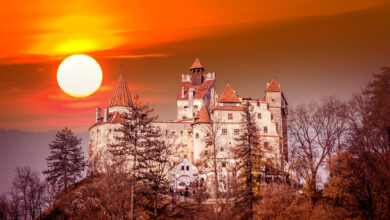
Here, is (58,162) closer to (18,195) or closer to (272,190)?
(18,195)

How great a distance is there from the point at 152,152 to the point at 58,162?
693 inches

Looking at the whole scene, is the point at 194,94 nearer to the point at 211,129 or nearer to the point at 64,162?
the point at 211,129

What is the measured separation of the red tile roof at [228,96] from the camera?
70.7m

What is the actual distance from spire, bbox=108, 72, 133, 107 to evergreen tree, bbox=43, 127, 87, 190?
606 inches

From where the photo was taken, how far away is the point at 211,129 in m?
69.4

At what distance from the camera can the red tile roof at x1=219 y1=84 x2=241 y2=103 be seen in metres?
70.7

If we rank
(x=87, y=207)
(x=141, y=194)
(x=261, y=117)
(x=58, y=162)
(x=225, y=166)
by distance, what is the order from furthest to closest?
(x=261, y=117) → (x=225, y=166) → (x=58, y=162) → (x=87, y=207) → (x=141, y=194)

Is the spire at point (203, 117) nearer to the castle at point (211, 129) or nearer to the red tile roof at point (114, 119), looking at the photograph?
the castle at point (211, 129)

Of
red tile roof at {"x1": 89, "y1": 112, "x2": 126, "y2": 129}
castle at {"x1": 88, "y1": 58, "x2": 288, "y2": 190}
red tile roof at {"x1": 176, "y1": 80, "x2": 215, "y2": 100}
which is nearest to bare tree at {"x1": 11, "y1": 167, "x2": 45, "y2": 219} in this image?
castle at {"x1": 88, "y1": 58, "x2": 288, "y2": 190}

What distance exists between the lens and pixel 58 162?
60.6 meters

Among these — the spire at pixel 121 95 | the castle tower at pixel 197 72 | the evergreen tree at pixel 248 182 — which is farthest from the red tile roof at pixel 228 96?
the evergreen tree at pixel 248 182

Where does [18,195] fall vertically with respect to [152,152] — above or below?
below

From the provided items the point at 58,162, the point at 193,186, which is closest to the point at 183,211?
the point at 193,186

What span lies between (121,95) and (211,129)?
17.5 metres
